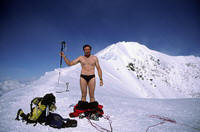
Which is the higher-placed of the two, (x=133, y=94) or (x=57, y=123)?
(x=57, y=123)

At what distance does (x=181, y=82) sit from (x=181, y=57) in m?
21.5

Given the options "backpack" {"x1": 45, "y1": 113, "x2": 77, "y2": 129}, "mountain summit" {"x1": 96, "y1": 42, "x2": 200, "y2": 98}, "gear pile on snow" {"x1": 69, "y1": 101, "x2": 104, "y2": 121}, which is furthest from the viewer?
"mountain summit" {"x1": 96, "y1": 42, "x2": 200, "y2": 98}

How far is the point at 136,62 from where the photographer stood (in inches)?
1614

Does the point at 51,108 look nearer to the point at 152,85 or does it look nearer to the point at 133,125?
the point at 133,125

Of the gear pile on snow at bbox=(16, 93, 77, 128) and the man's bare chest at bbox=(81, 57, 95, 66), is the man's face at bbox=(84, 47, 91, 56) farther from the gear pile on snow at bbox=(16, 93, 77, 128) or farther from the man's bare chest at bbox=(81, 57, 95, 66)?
the gear pile on snow at bbox=(16, 93, 77, 128)

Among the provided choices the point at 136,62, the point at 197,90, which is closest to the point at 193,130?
the point at 136,62

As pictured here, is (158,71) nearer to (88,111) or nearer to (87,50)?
(87,50)

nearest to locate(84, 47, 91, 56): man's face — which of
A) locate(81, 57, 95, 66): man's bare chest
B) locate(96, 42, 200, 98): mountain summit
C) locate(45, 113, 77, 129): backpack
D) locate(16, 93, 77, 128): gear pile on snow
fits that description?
locate(81, 57, 95, 66): man's bare chest

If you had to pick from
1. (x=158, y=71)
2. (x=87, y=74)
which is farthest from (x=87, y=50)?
(x=158, y=71)

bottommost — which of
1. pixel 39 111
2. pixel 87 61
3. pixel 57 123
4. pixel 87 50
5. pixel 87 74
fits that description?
pixel 57 123

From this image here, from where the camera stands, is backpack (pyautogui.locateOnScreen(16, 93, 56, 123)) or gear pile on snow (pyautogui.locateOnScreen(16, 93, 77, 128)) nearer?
gear pile on snow (pyautogui.locateOnScreen(16, 93, 77, 128))

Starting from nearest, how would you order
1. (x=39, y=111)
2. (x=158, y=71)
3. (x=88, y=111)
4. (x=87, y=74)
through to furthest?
(x=39, y=111) < (x=88, y=111) < (x=87, y=74) < (x=158, y=71)

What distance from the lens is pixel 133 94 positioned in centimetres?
1734

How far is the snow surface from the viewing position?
3.15 meters
